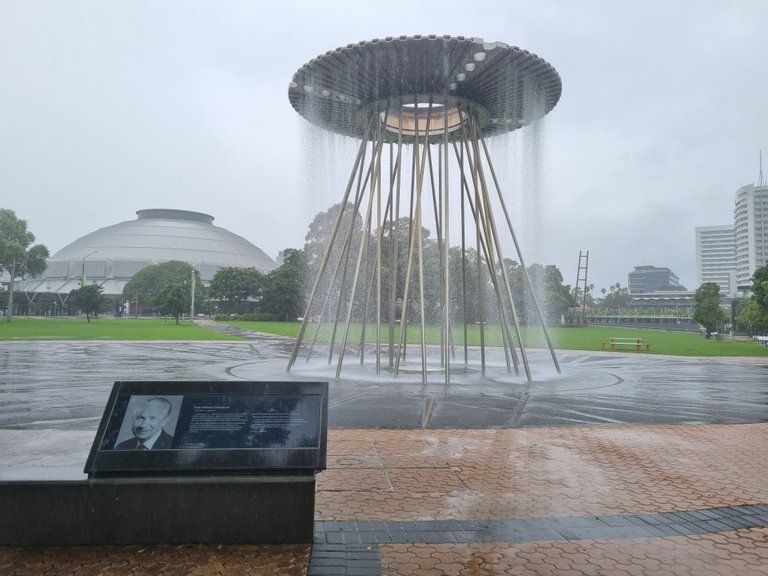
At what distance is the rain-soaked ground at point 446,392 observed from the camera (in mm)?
8258

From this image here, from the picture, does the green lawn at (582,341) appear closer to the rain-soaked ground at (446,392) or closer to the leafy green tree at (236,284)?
the rain-soaked ground at (446,392)

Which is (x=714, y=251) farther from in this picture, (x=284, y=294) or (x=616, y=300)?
(x=284, y=294)

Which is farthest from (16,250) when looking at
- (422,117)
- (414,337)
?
(422,117)

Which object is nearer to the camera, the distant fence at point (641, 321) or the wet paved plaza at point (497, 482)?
the wet paved plaza at point (497, 482)

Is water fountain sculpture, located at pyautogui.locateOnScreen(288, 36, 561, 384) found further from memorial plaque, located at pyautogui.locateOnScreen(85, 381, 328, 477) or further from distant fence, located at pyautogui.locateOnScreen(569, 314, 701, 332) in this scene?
distant fence, located at pyautogui.locateOnScreen(569, 314, 701, 332)

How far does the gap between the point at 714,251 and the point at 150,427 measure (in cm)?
20836

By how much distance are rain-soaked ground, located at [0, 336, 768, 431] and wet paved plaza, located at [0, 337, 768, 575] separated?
0.24 feet

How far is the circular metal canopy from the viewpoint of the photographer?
11.1m

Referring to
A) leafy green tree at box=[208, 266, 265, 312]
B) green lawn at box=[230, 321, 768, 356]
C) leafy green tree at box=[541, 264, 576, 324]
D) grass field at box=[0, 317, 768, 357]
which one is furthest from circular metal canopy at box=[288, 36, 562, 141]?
leafy green tree at box=[208, 266, 265, 312]

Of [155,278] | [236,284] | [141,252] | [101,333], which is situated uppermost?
[141,252]

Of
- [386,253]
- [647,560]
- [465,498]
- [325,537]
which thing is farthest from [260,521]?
[386,253]

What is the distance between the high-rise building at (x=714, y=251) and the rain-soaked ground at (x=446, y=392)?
186 meters

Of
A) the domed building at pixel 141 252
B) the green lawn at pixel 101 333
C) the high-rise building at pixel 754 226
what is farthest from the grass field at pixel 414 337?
the high-rise building at pixel 754 226

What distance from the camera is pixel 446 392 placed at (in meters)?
10.8
